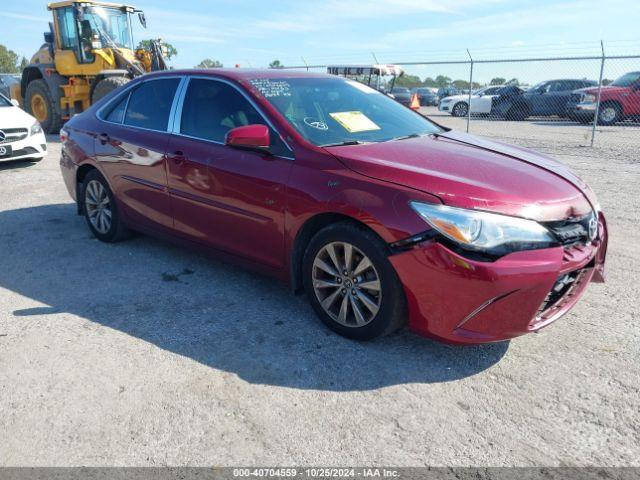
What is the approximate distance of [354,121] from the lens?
3.95 meters

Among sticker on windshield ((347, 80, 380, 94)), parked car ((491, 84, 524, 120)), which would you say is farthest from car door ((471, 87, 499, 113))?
sticker on windshield ((347, 80, 380, 94))

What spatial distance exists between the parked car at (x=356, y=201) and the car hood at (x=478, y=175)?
12 mm

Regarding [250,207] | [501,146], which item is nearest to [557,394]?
[501,146]

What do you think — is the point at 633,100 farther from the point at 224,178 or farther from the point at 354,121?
the point at 224,178

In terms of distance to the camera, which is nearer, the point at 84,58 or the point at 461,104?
the point at 84,58

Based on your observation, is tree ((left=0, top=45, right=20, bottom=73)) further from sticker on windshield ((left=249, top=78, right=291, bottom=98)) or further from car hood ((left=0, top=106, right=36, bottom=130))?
sticker on windshield ((left=249, top=78, right=291, bottom=98))

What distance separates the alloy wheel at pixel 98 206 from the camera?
523 cm

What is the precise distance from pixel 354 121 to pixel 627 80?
15.9m

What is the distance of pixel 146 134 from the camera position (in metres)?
4.59

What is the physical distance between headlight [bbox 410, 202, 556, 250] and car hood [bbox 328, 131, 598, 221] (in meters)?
0.05

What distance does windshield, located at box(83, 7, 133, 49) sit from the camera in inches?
517

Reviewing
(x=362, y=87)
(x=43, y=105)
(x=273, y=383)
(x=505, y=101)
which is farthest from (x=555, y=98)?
(x=273, y=383)

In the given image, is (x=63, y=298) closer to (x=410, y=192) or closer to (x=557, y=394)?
(x=410, y=192)

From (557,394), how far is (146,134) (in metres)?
3.65
